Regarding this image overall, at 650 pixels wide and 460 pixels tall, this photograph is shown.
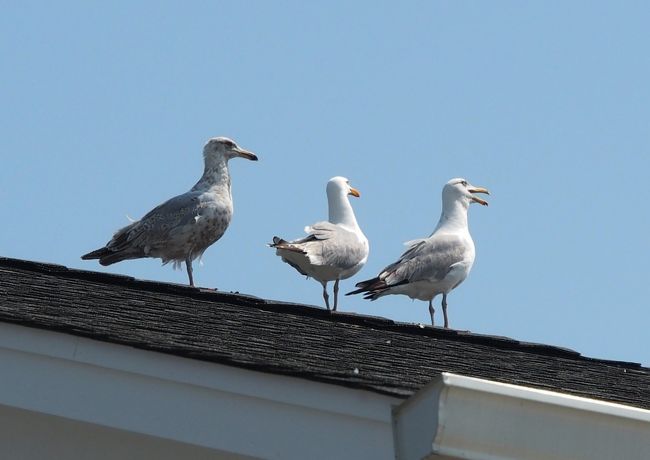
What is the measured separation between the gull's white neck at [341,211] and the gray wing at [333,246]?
0.28m

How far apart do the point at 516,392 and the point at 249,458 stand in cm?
93

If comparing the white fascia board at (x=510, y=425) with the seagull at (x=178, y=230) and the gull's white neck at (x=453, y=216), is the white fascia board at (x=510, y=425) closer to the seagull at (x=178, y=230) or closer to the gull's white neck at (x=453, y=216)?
the seagull at (x=178, y=230)

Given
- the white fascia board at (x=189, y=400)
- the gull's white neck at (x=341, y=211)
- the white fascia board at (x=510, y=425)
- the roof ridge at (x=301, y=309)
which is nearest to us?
the white fascia board at (x=510, y=425)

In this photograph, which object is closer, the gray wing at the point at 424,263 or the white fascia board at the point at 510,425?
the white fascia board at the point at 510,425

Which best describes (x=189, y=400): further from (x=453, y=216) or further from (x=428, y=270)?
(x=453, y=216)

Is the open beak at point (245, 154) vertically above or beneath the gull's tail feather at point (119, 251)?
above

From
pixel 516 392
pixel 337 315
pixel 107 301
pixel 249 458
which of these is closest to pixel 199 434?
pixel 249 458

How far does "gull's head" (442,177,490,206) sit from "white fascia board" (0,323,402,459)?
33.5 ft

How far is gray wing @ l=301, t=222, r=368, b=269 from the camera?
12.7 metres

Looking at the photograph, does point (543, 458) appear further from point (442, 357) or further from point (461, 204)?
point (461, 204)

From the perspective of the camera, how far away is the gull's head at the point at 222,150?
525 inches

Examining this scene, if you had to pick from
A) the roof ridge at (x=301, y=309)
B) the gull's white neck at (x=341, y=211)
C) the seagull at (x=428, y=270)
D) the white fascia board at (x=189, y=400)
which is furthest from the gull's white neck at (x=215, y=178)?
the white fascia board at (x=189, y=400)

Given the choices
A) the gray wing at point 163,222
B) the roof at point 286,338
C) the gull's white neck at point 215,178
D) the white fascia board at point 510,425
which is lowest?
the white fascia board at point 510,425

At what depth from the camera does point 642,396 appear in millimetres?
5605
